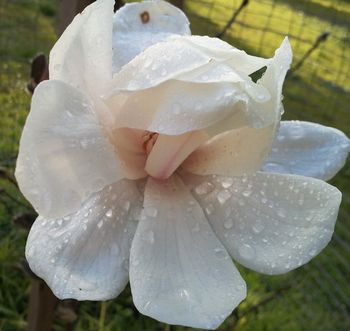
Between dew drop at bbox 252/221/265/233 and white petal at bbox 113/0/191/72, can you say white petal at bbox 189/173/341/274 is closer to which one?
dew drop at bbox 252/221/265/233

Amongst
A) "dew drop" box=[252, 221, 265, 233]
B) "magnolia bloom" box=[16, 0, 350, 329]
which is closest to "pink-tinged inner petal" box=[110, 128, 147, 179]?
"magnolia bloom" box=[16, 0, 350, 329]

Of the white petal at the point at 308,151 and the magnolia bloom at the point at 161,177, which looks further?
the white petal at the point at 308,151

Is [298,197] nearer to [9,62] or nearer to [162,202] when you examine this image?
[162,202]

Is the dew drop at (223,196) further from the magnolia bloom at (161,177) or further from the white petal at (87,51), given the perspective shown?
the white petal at (87,51)

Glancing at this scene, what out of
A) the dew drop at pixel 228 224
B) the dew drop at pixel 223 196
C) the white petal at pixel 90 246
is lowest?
the white petal at pixel 90 246

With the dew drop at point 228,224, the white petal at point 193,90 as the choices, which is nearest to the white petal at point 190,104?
the white petal at point 193,90

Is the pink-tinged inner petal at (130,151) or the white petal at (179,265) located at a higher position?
the pink-tinged inner petal at (130,151)

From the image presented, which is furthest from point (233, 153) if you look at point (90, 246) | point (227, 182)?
point (90, 246)
